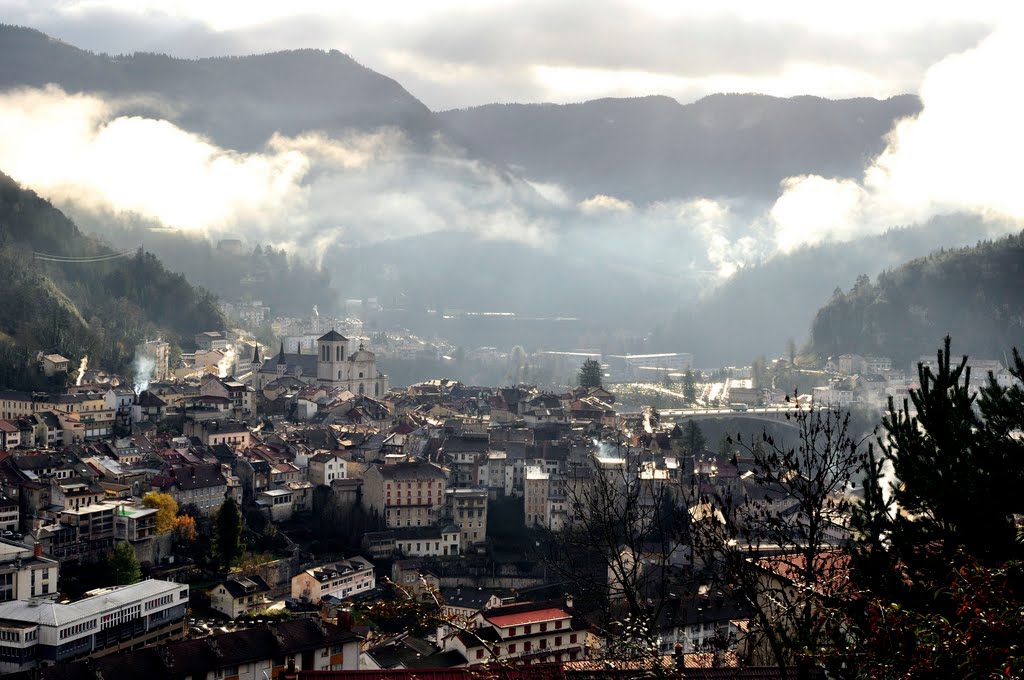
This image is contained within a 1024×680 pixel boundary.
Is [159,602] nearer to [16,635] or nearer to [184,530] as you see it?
[16,635]

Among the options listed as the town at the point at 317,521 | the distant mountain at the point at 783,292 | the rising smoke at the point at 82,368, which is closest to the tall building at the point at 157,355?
the town at the point at 317,521

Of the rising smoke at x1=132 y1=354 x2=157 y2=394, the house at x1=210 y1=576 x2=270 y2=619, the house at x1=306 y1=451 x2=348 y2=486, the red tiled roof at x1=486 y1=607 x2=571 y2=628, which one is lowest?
the house at x1=210 y1=576 x2=270 y2=619

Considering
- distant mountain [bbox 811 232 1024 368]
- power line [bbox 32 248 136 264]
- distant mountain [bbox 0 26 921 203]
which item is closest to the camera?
power line [bbox 32 248 136 264]

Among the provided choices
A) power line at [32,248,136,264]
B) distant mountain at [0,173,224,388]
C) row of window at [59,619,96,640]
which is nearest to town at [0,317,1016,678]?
row of window at [59,619,96,640]

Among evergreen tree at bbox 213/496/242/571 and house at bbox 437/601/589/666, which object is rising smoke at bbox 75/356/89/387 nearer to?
evergreen tree at bbox 213/496/242/571

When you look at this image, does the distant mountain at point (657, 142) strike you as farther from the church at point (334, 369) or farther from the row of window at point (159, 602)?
the row of window at point (159, 602)

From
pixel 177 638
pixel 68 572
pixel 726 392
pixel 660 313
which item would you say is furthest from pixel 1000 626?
pixel 660 313

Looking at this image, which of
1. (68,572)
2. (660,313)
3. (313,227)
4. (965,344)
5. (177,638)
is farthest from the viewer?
(313,227)

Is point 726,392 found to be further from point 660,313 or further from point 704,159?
point 704,159
